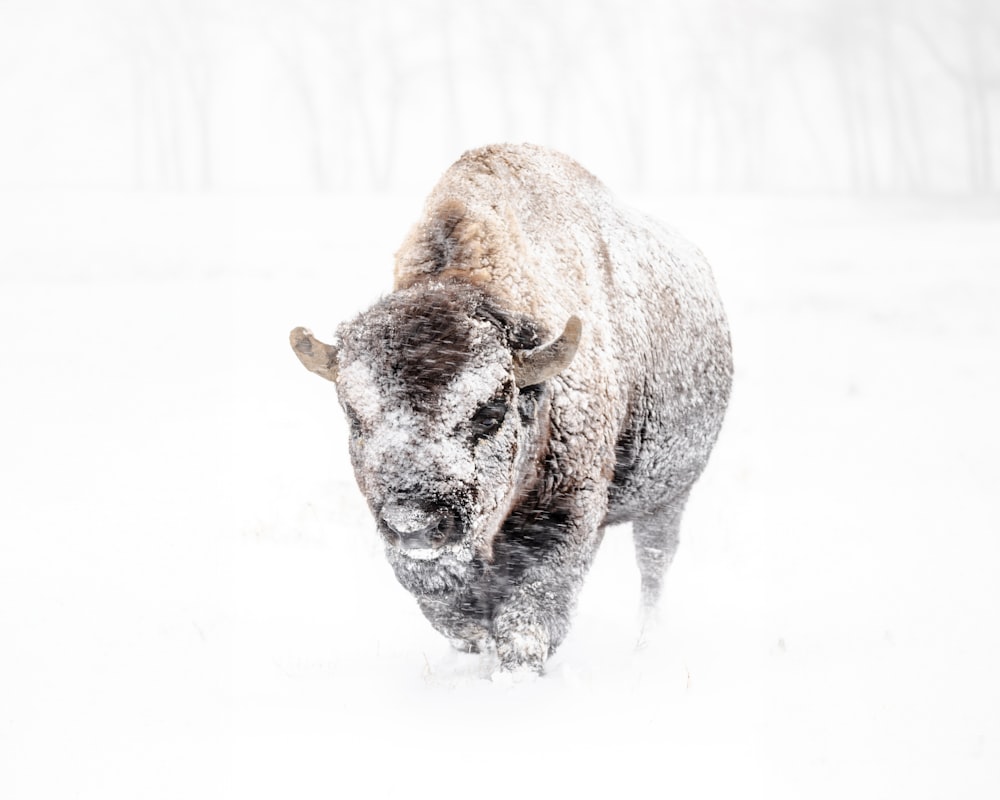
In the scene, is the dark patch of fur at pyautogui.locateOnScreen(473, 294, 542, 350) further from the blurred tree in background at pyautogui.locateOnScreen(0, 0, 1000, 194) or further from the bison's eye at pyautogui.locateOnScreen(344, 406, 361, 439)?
the blurred tree in background at pyautogui.locateOnScreen(0, 0, 1000, 194)

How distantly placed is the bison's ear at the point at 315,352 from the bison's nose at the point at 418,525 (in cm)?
88

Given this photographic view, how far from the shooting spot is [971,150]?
36375 mm

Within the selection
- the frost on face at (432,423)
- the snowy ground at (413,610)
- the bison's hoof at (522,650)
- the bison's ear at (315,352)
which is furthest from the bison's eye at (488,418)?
the snowy ground at (413,610)

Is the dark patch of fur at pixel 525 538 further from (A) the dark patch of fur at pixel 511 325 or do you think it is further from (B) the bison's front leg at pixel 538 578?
(A) the dark patch of fur at pixel 511 325

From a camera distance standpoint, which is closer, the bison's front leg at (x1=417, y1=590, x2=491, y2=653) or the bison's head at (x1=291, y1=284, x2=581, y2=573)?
the bison's head at (x1=291, y1=284, x2=581, y2=573)

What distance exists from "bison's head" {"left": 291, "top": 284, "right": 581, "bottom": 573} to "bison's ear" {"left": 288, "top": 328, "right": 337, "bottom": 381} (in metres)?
0.02

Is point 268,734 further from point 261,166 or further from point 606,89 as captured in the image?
point 606,89

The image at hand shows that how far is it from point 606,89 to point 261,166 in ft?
61.5

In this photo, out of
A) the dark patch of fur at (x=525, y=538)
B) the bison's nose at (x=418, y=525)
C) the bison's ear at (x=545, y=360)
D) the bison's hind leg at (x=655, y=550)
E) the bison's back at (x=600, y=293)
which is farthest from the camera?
the bison's hind leg at (x=655, y=550)

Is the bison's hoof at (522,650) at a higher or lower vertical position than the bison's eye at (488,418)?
lower

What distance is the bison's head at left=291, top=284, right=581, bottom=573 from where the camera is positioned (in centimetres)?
318

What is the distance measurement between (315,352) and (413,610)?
7.58 feet

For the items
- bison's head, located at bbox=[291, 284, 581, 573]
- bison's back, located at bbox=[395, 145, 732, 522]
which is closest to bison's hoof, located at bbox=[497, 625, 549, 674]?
bison's head, located at bbox=[291, 284, 581, 573]

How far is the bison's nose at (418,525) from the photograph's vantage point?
3.10 m
